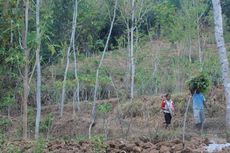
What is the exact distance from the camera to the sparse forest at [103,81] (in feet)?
33.6

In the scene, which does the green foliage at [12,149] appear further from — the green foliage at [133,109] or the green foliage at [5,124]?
the green foliage at [133,109]

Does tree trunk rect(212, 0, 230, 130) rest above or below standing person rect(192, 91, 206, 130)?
above

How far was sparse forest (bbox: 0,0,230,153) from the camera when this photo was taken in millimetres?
10248

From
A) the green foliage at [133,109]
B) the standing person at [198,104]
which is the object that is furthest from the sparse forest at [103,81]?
the standing person at [198,104]

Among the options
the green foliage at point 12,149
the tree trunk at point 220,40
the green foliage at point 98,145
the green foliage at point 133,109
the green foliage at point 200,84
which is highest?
the tree trunk at point 220,40

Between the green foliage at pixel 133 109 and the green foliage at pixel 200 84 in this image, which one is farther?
the green foliage at pixel 133 109

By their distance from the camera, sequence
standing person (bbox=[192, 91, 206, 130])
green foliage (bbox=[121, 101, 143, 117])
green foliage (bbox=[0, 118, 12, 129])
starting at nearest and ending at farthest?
standing person (bbox=[192, 91, 206, 130]) < green foliage (bbox=[0, 118, 12, 129]) < green foliage (bbox=[121, 101, 143, 117])

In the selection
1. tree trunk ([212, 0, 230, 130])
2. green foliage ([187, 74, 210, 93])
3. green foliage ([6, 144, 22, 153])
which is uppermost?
tree trunk ([212, 0, 230, 130])

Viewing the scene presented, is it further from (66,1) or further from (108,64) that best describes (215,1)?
(108,64)

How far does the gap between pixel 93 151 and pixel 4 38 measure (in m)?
5.03

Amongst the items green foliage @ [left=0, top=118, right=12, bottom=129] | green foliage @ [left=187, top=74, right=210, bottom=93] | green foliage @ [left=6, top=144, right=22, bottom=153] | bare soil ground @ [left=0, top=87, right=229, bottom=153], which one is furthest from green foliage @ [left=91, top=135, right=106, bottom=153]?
green foliage @ [left=0, top=118, right=12, bottom=129]

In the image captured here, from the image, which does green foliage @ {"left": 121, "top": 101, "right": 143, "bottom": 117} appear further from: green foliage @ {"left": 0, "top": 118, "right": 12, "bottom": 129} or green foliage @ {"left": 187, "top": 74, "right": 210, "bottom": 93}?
green foliage @ {"left": 187, "top": 74, "right": 210, "bottom": 93}

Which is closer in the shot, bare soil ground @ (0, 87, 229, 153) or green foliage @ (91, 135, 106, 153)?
green foliage @ (91, 135, 106, 153)

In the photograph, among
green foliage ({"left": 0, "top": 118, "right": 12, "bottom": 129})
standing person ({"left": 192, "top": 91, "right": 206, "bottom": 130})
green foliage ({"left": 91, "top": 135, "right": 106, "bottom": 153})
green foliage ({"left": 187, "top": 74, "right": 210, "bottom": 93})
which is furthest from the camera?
green foliage ({"left": 0, "top": 118, "right": 12, "bottom": 129})
